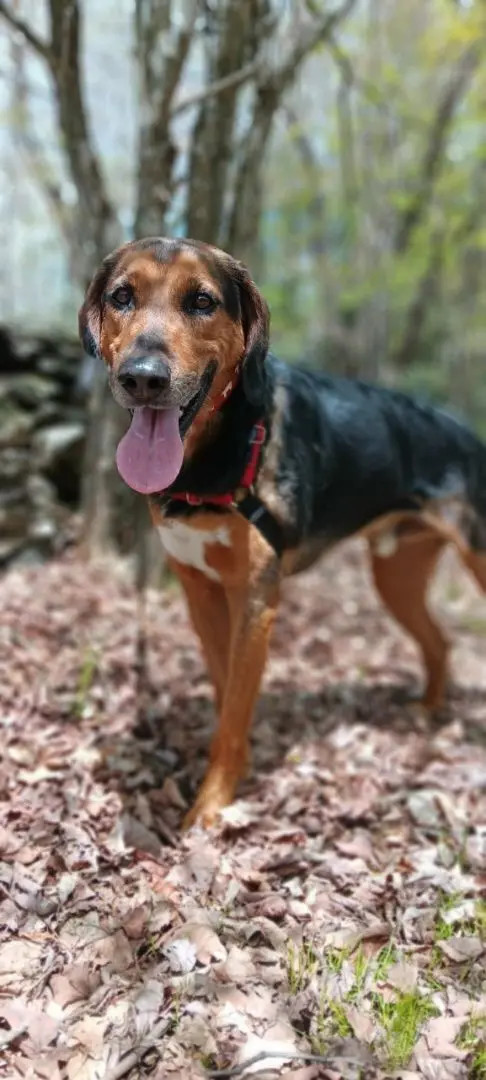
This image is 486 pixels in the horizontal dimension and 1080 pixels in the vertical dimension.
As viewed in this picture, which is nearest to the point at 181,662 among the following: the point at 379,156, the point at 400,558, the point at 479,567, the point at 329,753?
the point at 329,753

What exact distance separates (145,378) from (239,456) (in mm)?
787

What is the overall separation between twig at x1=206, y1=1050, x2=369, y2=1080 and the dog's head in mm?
1803

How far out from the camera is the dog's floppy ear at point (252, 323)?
3061 mm

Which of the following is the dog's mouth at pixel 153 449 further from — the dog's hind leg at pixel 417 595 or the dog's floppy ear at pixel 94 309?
the dog's hind leg at pixel 417 595

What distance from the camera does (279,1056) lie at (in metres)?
2.28

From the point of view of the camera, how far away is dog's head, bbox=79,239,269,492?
268 centimetres

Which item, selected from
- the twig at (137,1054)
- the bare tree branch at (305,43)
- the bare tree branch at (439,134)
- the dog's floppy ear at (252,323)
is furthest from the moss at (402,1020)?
the bare tree branch at (439,134)

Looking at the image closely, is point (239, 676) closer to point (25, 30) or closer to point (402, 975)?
point (402, 975)

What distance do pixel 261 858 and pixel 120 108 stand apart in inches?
560

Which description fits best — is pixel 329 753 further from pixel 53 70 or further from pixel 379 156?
pixel 379 156

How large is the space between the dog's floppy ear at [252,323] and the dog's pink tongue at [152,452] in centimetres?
44

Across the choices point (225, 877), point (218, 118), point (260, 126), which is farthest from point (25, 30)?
point (225, 877)

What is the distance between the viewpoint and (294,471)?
363 cm

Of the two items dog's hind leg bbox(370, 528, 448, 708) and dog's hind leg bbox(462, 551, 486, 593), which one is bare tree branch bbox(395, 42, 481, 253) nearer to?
dog's hind leg bbox(370, 528, 448, 708)
